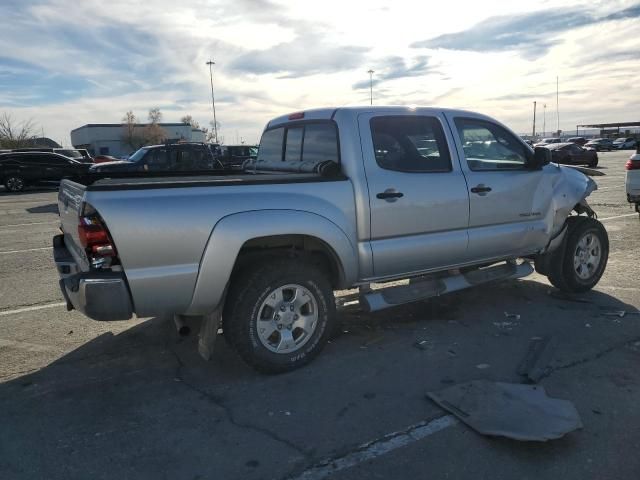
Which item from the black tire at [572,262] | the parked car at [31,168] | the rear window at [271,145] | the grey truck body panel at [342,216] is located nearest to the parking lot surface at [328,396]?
the black tire at [572,262]

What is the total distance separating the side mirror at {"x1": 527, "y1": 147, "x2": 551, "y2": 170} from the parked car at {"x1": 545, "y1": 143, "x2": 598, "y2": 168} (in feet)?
98.6

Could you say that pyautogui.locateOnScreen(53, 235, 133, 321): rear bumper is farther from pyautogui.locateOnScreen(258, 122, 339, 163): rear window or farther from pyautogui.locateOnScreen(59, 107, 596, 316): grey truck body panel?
pyautogui.locateOnScreen(258, 122, 339, 163): rear window

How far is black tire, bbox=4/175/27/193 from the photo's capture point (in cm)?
2177

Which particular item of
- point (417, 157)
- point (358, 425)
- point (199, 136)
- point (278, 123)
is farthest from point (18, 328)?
point (199, 136)

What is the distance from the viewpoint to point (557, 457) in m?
2.93

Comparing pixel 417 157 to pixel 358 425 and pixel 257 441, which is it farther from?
pixel 257 441

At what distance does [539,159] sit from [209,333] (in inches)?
143

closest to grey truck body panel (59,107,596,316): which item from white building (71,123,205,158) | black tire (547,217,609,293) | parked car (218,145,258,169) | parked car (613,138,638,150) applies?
black tire (547,217,609,293)

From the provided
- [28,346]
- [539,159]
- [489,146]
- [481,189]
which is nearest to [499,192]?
[481,189]

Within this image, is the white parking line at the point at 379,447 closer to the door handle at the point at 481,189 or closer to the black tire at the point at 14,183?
the door handle at the point at 481,189

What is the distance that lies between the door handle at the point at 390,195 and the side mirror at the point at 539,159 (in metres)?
1.80

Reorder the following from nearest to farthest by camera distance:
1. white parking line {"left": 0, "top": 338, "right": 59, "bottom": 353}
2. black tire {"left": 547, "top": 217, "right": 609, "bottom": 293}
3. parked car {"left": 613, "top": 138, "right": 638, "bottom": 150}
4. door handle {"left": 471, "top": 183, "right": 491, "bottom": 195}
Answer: white parking line {"left": 0, "top": 338, "right": 59, "bottom": 353} → door handle {"left": 471, "top": 183, "right": 491, "bottom": 195} → black tire {"left": 547, "top": 217, "right": 609, "bottom": 293} → parked car {"left": 613, "top": 138, "right": 638, "bottom": 150}

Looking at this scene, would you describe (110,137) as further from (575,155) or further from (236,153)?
(575,155)

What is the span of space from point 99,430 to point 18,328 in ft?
7.90
